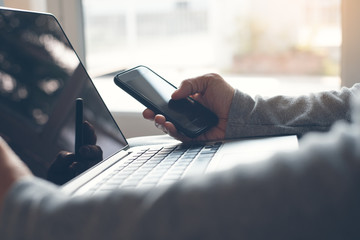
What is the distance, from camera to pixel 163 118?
0.76 m

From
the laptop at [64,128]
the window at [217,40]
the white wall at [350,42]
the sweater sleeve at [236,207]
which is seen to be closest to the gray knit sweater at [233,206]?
the sweater sleeve at [236,207]

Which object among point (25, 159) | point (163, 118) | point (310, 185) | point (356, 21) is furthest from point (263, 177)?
point (356, 21)

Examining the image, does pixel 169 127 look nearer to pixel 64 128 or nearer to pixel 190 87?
pixel 190 87

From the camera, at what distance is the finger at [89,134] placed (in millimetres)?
669

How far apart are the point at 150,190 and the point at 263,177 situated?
94 millimetres

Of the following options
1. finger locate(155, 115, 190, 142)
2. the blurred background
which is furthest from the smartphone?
the blurred background

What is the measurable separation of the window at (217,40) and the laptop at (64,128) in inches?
27.6

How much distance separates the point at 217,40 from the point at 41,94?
1.01m

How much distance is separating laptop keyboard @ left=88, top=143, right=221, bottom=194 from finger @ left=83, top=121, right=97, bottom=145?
0.06 meters

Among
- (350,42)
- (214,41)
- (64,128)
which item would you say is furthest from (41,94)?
(214,41)

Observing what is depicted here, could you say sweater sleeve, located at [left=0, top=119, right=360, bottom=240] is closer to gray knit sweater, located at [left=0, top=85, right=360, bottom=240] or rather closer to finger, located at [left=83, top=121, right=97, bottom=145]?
gray knit sweater, located at [left=0, top=85, right=360, bottom=240]

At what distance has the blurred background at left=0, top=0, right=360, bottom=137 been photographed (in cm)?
139

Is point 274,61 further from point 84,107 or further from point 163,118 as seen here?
point 84,107

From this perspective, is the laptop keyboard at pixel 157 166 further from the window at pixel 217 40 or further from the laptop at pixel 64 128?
the window at pixel 217 40
